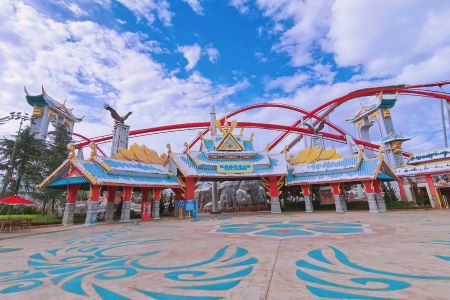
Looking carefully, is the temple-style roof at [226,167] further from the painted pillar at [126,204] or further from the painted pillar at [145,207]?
the painted pillar at [126,204]

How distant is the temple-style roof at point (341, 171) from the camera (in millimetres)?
20234

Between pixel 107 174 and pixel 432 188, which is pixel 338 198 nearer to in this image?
pixel 432 188

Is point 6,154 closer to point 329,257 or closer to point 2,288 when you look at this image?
point 2,288

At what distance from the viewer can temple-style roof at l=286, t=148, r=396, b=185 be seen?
20.2 metres

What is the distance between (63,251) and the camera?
7.17 meters

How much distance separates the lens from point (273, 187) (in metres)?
23.3

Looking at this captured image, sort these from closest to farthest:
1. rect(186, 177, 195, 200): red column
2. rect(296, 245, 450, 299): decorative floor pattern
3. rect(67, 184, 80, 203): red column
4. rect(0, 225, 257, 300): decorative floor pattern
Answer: rect(296, 245, 450, 299): decorative floor pattern → rect(0, 225, 257, 300): decorative floor pattern → rect(67, 184, 80, 203): red column → rect(186, 177, 195, 200): red column

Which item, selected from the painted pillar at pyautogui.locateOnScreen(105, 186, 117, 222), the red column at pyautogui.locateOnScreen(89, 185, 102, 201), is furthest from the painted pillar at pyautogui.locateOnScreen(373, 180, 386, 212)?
the painted pillar at pyautogui.locateOnScreen(105, 186, 117, 222)

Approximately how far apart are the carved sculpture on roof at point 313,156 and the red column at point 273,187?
333 cm

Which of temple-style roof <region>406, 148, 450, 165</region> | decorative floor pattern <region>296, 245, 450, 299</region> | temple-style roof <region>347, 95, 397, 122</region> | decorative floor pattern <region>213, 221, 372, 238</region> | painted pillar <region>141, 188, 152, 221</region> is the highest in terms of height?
temple-style roof <region>347, 95, 397, 122</region>

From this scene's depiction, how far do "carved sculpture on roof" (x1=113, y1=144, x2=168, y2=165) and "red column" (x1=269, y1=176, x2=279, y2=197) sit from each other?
36.6 feet

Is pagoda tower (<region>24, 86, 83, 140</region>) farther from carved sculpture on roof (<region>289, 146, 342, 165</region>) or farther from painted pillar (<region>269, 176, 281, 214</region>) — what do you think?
carved sculpture on roof (<region>289, 146, 342, 165</region>)

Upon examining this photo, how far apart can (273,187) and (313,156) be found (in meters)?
5.82

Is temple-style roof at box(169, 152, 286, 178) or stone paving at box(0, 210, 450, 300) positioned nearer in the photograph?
stone paving at box(0, 210, 450, 300)
